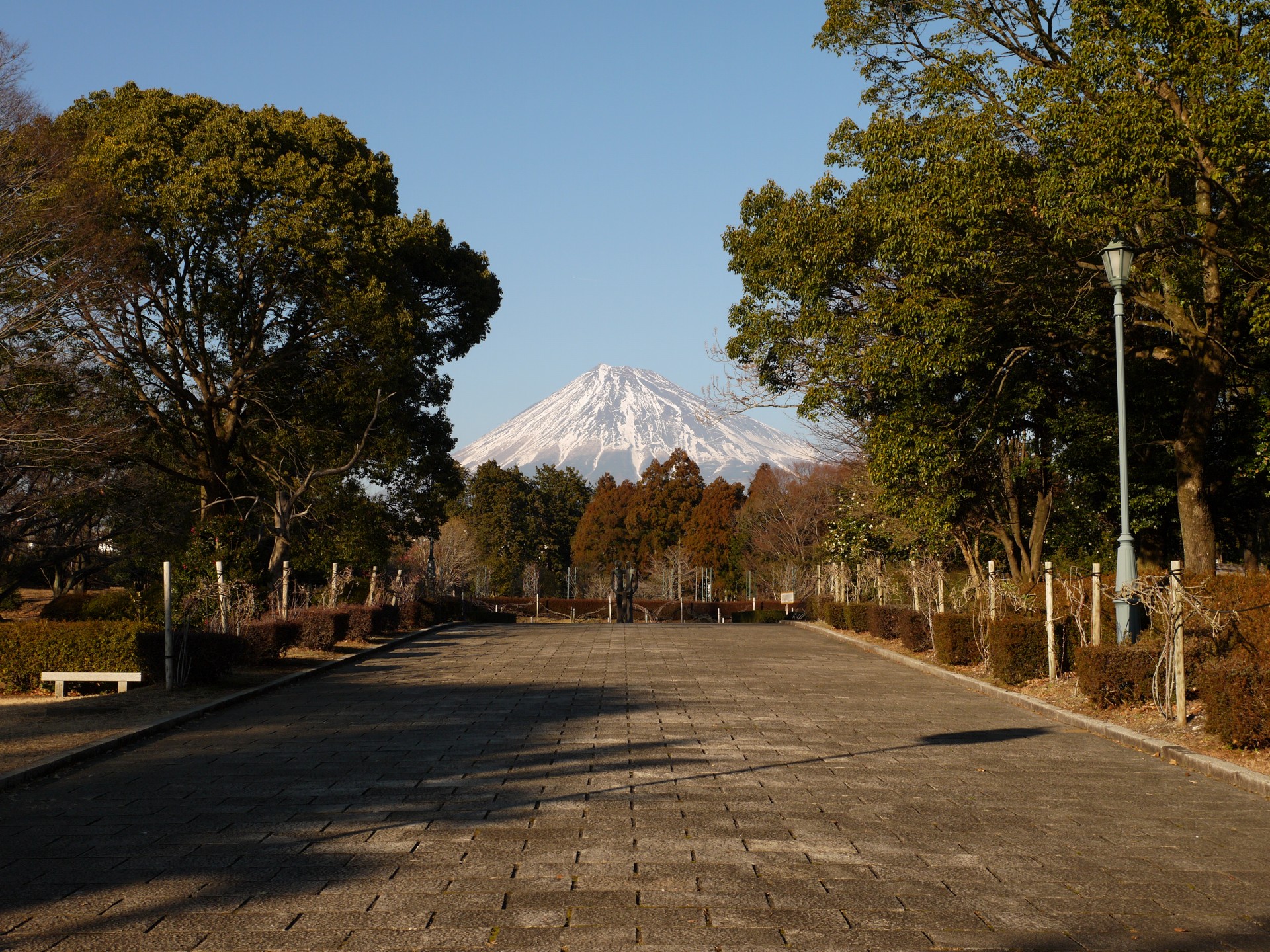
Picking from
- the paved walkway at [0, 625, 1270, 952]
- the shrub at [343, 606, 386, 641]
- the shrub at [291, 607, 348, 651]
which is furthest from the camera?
the shrub at [343, 606, 386, 641]

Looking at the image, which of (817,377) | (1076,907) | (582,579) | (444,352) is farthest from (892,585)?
(582,579)

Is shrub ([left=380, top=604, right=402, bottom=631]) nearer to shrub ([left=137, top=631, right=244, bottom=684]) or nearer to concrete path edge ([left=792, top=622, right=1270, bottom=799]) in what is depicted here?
shrub ([left=137, top=631, right=244, bottom=684])

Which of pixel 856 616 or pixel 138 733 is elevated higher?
pixel 138 733

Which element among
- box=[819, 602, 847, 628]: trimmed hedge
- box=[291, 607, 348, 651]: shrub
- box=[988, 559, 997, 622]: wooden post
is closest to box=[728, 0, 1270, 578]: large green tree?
box=[988, 559, 997, 622]: wooden post

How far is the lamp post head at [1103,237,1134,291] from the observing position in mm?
13398

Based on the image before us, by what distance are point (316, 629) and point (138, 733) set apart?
9.91 m

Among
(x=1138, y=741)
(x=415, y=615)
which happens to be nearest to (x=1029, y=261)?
(x=1138, y=741)

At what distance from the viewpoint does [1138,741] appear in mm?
10242

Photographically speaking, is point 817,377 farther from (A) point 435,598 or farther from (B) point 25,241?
(A) point 435,598

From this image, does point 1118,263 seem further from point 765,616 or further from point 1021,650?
point 765,616

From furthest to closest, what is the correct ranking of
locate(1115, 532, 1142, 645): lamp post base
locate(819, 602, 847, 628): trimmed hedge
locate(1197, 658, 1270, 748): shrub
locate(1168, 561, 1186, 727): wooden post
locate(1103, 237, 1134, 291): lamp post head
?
1. locate(819, 602, 847, 628): trimmed hedge
2. locate(1103, 237, 1134, 291): lamp post head
3. locate(1115, 532, 1142, 645): lamp post base
4. locate(1168, 561, 1186, 727): wooden post
5. locate(1197, 658, 1270, 748): shrub

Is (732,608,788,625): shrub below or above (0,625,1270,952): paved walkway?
below

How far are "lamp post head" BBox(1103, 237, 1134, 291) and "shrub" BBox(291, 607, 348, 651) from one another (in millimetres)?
14199

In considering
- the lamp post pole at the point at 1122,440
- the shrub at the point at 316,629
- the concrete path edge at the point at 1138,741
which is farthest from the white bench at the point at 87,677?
the lamp post pole at the point at 1122,440
